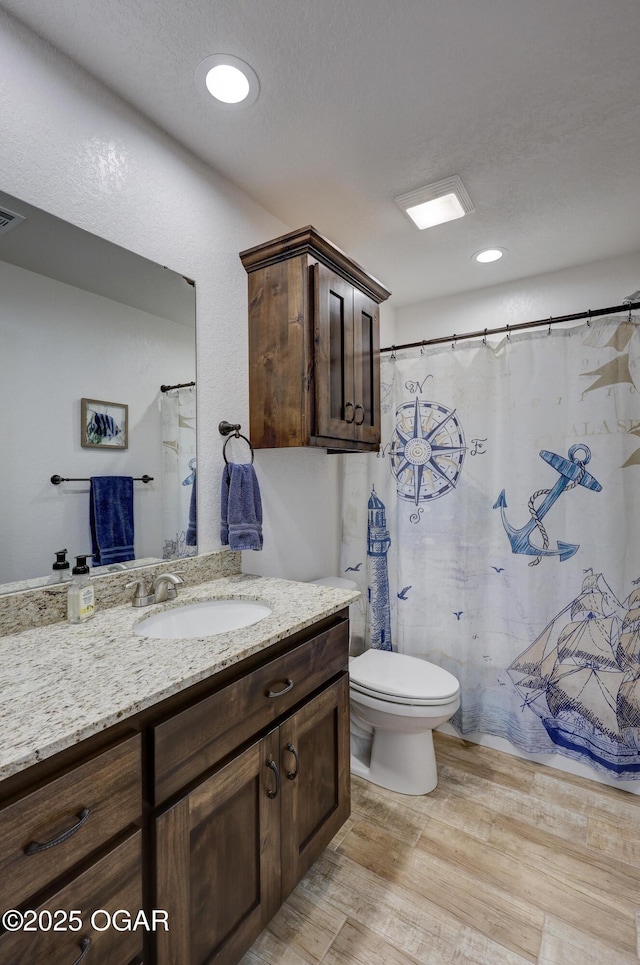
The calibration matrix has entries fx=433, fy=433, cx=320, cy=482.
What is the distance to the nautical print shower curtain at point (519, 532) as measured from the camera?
1878 mm

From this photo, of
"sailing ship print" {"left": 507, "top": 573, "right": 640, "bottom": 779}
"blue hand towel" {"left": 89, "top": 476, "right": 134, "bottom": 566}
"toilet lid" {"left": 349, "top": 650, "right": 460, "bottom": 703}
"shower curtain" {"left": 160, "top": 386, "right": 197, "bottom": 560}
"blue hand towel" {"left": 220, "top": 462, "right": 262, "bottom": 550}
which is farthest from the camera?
"sailing ship print" {"left": 507, "top": 573, "right": 640, "bottom": 779}

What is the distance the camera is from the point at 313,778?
127cm

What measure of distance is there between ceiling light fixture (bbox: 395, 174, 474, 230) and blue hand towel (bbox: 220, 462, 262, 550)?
130cm

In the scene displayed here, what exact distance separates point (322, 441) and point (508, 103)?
1.23 m

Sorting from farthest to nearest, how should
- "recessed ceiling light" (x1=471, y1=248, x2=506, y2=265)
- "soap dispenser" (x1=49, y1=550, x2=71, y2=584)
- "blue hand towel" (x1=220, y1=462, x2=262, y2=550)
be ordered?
"recessed ceiling light" (x1=471, y1=248, x2=506, y2=265) → "blue hand towel" (x1=220, y1=462, x2=262, y2=550) → "soap dispenser" (x1=49, y1=550, x2=71, y2=584)

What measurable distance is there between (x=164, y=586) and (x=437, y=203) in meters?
1.87

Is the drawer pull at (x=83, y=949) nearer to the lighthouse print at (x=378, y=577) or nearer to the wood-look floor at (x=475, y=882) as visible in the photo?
the wood-look floor at (x=475, y=882)

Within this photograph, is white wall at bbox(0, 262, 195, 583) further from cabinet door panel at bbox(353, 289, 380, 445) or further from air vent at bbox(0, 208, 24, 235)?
cabinet door panel at bbox(353, 289, 380, 445)

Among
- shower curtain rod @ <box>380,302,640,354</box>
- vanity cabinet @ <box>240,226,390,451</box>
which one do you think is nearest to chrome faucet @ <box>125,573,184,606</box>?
vanity cabinet @ <box>240,226,390,451</box>

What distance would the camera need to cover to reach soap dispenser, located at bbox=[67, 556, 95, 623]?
116 cm

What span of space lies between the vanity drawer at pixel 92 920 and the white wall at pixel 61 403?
0.71 m

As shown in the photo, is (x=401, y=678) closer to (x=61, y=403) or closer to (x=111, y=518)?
(x=111, y=518)

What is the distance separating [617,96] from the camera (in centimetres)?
134

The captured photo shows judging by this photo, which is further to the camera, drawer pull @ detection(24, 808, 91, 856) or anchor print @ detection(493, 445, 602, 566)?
anchor print @ detection(493, 445, 602, 566)
